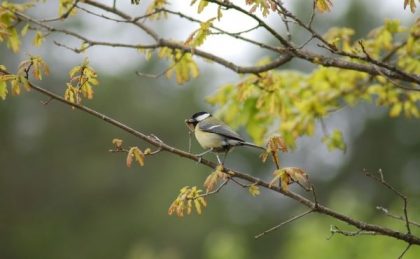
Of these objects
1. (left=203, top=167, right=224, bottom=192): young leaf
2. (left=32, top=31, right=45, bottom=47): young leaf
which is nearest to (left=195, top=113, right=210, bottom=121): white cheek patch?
(left=32, top=31, right=45, bottom=47): young leaf

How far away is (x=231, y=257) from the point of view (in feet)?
37.6

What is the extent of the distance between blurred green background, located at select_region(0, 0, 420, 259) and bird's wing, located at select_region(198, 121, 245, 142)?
1890 cm

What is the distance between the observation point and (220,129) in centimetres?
494

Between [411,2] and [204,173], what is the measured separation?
69.5ft

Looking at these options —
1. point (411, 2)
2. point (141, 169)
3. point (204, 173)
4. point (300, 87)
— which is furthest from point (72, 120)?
point (411, 2)

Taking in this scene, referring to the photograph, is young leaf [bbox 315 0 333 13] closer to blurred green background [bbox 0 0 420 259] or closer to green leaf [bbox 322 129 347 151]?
green leaf [bbox 322 129 347 151]

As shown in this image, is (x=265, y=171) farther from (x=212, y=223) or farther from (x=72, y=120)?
(x=72, y=120)

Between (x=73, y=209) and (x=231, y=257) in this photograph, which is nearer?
(x=231, y=257)

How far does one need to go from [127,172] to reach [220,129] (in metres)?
21.2

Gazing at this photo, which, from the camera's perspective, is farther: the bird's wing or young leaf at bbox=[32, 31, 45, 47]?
the bird's wing

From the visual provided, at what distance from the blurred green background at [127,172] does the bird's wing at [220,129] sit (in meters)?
18.9

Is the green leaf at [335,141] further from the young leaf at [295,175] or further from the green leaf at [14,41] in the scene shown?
the green leaf at [14,41]

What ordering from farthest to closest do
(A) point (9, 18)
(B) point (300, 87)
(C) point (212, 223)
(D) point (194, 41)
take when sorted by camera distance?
1. (C) point (212, 223)
2. (B) point (300, 87)
3. (A) point (9, 18)
4. (D) point (194, 41)

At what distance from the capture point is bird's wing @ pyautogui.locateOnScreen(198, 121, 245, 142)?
4.86 meters
